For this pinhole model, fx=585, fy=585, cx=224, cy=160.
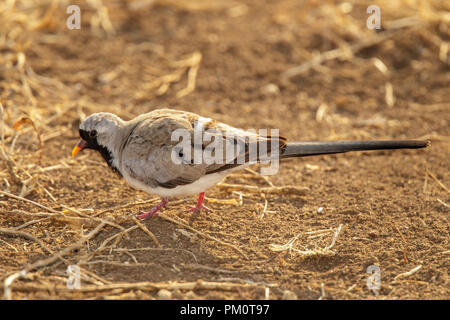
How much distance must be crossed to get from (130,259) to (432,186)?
2964 millimetres

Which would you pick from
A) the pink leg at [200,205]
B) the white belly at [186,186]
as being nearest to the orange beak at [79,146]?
the white belly at [186,186]

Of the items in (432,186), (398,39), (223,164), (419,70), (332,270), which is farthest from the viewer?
(398,39)

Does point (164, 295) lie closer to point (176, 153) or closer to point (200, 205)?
point (176, 153)

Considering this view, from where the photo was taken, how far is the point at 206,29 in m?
9.10

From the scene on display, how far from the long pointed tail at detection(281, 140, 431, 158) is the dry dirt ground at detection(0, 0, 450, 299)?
0.61 m

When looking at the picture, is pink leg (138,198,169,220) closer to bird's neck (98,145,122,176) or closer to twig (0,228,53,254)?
bird's neck (98,145,122,176)

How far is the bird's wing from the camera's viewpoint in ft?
15.2

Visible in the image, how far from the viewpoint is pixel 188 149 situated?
182 inches

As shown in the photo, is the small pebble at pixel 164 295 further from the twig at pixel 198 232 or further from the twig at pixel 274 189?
→ the twig at pixel 274 189

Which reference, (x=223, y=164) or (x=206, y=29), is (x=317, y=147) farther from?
(x=206, y=29)

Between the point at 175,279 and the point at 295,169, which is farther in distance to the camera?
the point at 295,169
